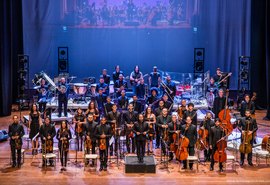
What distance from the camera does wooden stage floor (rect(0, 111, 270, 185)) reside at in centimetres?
1229

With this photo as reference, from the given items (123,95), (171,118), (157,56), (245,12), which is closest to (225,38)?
(245,12)

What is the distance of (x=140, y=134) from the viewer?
13.2m

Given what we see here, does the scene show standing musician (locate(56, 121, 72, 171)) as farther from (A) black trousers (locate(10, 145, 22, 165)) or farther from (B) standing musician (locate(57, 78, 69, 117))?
(B) standing musician (locate(57, 78, 69, 117))

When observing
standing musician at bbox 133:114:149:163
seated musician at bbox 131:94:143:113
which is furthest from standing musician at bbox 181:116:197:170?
seated musician at bbox 131:94:143:113

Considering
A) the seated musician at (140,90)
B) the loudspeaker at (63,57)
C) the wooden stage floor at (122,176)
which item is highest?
the loudspeaker at (63,57)

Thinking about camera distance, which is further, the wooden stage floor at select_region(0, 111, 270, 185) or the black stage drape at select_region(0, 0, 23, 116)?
the black stage drape at select_region(0, 0, 23, 116)

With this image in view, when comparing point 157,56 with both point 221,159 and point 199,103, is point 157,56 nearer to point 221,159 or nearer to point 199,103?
point 199,103

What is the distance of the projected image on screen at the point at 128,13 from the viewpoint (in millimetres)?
22616

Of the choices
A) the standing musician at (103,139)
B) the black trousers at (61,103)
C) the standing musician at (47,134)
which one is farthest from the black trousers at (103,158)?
the black trousers at (61,103)

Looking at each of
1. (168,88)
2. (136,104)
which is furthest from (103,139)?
(168,88)

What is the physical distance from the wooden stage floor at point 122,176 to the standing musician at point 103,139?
287 mm

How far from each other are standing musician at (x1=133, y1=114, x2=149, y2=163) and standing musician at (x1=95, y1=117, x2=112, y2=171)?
29.4 inches

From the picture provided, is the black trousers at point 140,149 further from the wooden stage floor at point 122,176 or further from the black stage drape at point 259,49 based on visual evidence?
the black stage drape at point 259,49

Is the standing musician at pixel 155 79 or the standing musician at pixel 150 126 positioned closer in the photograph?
the standing musician at pixel 150 126
